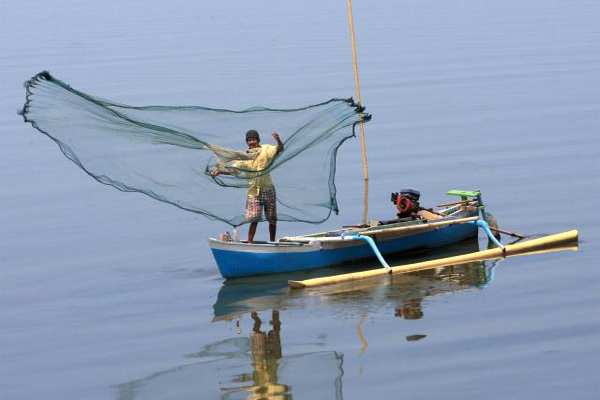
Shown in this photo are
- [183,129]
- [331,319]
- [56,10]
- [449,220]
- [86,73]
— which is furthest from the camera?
[56,10]

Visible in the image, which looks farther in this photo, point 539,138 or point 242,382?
point 539,138

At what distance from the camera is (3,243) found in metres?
18.8

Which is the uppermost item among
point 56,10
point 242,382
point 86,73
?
point 56,10

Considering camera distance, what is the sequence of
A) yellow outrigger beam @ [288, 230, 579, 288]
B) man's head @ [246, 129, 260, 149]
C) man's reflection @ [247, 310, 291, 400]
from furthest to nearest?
man's head @ [246, 129, 260, 149] < yellow outrigger beam @ [288, 230, 579, 288] < man's reflection @ [247, 310, 291, 400]

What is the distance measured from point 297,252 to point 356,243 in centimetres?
77

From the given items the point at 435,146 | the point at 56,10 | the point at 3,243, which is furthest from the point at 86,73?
the point at 56,10

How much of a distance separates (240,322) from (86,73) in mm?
22105

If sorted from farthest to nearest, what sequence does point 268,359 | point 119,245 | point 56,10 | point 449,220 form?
1. point 56,10
2. point 119,245
3. point 449,220
4. point 268,359

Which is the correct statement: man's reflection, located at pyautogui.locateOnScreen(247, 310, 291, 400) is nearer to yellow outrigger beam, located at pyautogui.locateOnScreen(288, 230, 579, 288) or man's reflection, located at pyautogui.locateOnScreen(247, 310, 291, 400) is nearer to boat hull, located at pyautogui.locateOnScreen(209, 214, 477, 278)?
yellow outrigger beam, located at pyautogui.locateOnScreen(288, 230, 579, 288)

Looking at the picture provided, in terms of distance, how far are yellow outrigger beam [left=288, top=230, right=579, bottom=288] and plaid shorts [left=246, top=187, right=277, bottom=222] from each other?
1.05 meters

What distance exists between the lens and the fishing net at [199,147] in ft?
46.3

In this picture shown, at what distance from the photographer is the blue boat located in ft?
51.5

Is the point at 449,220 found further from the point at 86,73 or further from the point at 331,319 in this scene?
the point at 86,73

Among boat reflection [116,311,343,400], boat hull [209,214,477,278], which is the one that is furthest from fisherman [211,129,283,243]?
boat reflection [116,311,343,400]
